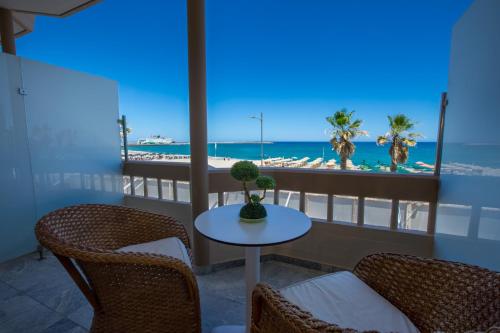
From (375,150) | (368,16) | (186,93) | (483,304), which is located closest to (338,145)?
(186,93)

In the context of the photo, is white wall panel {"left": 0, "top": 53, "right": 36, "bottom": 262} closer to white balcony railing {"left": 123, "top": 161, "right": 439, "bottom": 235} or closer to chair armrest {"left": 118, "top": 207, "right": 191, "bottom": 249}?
white balcony railing {"left": 123, "top": 161, "right": 439, "bottom": 235}

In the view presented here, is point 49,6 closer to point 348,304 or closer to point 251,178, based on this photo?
point 251,178

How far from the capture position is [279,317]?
0.67 metres

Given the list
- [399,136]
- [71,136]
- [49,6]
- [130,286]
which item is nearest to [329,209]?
[130,286]

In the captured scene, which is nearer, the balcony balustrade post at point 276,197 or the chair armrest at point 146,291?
the chair armrest at point 146,291

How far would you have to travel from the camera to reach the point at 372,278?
1.11 metres

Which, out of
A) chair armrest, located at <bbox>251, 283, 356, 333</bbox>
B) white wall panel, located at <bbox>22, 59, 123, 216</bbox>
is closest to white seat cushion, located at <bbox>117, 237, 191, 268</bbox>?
chair armrest, located at <bbox>251, 283, 356, 333</bbox>

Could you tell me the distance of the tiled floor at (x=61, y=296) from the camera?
153 cm

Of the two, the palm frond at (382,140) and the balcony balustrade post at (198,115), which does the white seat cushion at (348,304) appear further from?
the palm frond at (382,140)

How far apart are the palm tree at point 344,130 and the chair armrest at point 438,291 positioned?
846 cm

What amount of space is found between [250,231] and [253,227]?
7cm

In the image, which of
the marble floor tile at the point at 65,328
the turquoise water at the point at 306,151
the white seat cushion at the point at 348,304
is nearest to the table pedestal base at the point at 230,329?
the white seat cushion at the point at 348,304

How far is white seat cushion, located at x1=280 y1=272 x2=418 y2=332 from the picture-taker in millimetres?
859

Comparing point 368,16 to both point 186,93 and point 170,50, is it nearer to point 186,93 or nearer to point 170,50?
point 170,50
